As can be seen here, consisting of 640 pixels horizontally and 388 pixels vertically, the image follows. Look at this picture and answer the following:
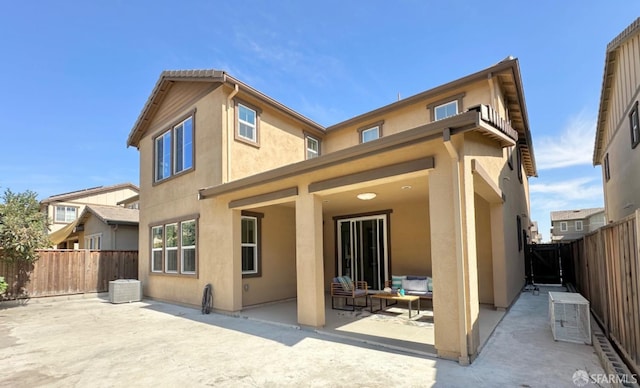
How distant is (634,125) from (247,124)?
1135cm

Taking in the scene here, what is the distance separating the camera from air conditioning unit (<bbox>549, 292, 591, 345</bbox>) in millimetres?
5727

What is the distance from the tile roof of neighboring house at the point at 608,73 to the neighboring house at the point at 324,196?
9.75ft

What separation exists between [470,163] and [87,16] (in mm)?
Answer: 11971

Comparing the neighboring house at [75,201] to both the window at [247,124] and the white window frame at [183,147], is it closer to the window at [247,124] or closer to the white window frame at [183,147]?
the white window frame at [183,147]

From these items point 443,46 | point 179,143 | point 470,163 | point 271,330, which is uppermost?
point 443,46

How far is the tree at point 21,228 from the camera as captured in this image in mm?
11789

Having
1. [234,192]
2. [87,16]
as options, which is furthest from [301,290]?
[87,16]

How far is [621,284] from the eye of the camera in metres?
4.62

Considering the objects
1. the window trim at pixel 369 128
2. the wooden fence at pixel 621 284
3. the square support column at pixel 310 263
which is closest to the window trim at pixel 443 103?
the window trim at pixel 369 128

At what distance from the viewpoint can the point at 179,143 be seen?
452 inches

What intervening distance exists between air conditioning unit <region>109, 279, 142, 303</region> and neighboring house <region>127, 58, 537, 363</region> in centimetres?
44

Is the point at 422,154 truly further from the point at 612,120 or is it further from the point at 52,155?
the point at 52,155

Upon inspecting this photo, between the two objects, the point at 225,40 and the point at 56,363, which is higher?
the point at 225,40

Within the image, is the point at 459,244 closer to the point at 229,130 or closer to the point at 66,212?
the point at 229,130
